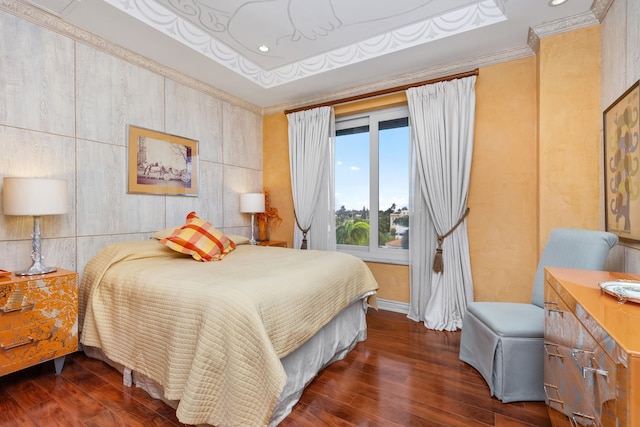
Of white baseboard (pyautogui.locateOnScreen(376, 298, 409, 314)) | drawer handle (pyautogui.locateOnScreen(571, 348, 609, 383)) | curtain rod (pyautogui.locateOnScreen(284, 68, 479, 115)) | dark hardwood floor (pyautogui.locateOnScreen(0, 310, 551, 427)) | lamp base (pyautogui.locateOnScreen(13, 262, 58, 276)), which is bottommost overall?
dark hardwood floor (pyautogui.locateOnScreen(0, 310, 551, 427))

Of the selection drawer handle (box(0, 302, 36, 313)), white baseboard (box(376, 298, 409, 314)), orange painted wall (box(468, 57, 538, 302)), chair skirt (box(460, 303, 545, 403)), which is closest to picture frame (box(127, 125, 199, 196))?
drawer handle (box(0, 302, 36, 313))

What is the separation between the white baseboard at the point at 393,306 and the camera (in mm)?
3404

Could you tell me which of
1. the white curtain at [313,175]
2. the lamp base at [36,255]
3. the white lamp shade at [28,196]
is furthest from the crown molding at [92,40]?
the lamp base at [36,255]

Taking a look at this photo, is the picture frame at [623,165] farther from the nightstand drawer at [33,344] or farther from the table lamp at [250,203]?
the nightstand drawer at [33,344]

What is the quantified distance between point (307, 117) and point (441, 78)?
1653 millimetres

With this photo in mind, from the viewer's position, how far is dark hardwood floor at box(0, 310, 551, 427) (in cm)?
165

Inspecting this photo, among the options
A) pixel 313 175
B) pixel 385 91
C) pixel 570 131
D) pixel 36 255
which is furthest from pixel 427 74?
pixel 36 255

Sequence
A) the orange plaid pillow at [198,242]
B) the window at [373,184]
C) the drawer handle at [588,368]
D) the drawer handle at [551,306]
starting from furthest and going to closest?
the window at [373,184], the orange plaid pillow at [198,242], the drawer handle at [551,306], the drawer handle at [588,368]

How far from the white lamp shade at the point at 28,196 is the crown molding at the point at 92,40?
126cm

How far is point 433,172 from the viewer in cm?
308

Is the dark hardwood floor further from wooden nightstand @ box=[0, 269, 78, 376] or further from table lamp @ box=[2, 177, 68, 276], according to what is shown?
table lamp @ box=[2, 177, 68, 276]

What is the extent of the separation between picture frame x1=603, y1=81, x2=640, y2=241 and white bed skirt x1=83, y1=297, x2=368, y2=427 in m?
1.85

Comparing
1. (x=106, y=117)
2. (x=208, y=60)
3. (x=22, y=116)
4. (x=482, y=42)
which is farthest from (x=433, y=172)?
(x=22, y=116)

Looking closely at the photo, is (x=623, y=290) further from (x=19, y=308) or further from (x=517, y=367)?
(x=19, y=308)
